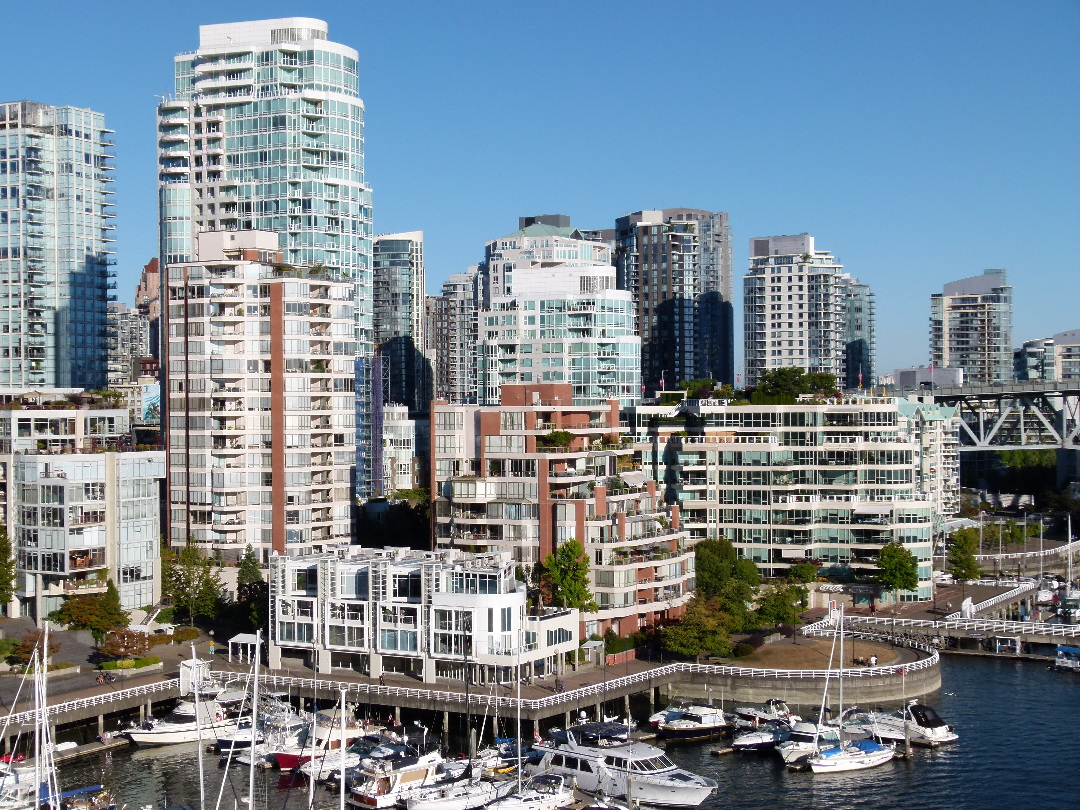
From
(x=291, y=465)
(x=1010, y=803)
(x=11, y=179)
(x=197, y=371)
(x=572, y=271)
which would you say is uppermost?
(x=11, y=179)

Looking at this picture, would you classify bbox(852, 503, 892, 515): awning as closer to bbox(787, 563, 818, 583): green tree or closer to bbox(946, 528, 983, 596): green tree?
bbox(787, 563, 818, 583): green tree

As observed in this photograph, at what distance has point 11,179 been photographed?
16675cm

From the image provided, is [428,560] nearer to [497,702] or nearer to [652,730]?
[497,702]

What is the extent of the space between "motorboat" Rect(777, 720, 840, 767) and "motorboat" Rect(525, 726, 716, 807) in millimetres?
5943

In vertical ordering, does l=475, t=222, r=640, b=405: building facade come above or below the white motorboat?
above

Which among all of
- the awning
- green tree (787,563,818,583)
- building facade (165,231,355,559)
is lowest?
green tree (787,563,818,583)

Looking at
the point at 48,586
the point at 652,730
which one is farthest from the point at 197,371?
the point at 652,730

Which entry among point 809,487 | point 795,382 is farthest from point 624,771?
point 795,382

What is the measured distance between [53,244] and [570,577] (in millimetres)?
105783

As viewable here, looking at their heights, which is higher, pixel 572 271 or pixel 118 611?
pixel 572 271

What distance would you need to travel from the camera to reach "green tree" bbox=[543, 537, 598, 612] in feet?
288

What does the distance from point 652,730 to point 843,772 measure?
1126 cm

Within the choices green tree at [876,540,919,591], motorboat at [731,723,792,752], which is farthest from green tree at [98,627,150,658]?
green tree at [876,540,919,591]

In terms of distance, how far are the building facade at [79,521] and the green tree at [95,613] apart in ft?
5.30
